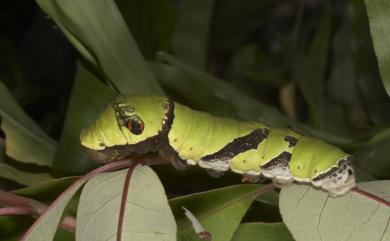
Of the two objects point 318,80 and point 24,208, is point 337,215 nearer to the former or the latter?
point 24,208

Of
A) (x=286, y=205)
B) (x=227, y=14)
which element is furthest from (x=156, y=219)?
(x=227, y=14)

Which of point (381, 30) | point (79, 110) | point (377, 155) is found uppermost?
point (381, 30)

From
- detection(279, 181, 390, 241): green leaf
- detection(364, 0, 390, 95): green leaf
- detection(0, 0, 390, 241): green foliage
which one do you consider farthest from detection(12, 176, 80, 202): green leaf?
detection(364, 0, 390, 95): green leaf

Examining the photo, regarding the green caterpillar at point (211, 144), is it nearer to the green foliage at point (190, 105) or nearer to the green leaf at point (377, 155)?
the green foliage at point (190, 105)

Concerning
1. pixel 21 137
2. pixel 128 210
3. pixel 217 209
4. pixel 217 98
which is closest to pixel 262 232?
pixel 217 209

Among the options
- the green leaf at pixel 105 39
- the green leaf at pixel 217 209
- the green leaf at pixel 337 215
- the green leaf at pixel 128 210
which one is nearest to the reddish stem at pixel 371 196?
the green leaf at pixel 337 215

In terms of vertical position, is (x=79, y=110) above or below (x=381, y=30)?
below
